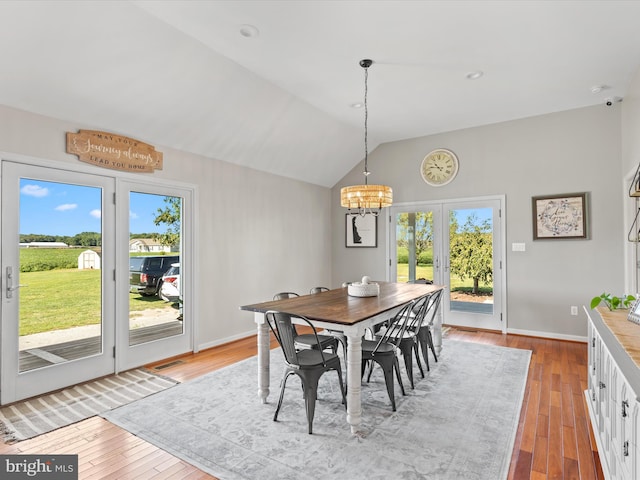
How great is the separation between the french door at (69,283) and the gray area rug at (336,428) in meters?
0.87

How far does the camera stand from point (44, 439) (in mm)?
2365

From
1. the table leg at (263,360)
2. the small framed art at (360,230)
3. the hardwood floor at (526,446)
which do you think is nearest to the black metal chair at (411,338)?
the hardwood floor at (526,446)

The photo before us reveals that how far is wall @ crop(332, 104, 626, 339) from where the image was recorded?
4.45 metres

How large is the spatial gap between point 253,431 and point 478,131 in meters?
4.97

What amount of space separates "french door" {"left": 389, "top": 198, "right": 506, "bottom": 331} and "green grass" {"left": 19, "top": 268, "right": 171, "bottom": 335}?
4133 mm

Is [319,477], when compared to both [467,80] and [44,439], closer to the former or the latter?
[44,439]

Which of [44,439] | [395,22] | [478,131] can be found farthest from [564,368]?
[44,439]

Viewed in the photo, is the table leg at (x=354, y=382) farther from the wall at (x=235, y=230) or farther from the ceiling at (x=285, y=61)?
the wall at (x=235, y=230)

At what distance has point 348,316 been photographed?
8.20 feet

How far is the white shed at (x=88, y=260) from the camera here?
3.36 m

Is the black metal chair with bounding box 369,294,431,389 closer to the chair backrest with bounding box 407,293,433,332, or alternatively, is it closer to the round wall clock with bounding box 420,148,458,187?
the chair backrest with bounding box 407,293,433,332

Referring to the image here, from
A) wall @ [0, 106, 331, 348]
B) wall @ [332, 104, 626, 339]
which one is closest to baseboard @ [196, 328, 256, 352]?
wall @ [0, 106, 331, 348]

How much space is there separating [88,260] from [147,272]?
1.99ft

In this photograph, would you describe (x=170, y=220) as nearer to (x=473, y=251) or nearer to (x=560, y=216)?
(x=473, y=251)
